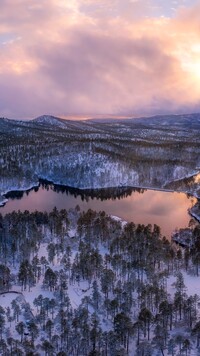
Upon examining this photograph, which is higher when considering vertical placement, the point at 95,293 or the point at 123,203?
the point at 95,293

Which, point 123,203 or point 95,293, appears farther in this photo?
point 123,203

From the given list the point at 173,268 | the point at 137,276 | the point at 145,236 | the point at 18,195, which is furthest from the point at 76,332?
the point at 18,195

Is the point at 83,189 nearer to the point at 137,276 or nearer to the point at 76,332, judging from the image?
the point at 137,276

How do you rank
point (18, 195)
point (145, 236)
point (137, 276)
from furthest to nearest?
point (18, 195) → point (145, 236) → point (137, 276)

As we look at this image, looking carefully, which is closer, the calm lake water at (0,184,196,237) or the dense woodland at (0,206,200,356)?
the dense woodland at (0,206,200,356)
